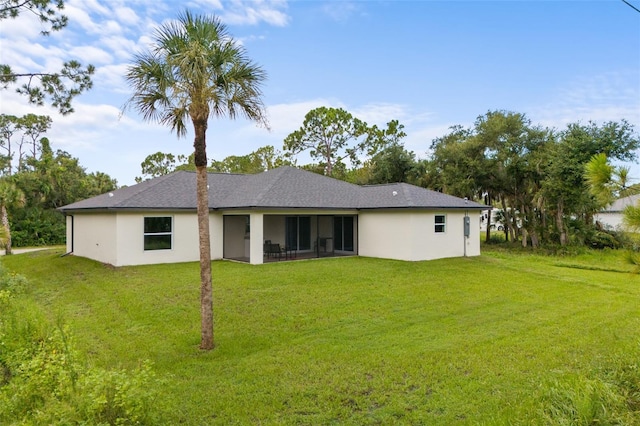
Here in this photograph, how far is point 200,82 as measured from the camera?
234 inches

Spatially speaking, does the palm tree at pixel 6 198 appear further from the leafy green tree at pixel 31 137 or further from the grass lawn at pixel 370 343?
the leafy green tree at pixel 31 137

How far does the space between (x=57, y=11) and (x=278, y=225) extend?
11.7 metres

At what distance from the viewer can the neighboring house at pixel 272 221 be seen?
14.9 meters

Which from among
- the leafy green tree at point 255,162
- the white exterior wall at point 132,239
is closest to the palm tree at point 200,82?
the white exterior wall at point 132,239

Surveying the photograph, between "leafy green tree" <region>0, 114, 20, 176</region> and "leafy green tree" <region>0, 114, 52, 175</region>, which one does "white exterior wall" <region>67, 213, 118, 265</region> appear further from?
"leafy green tree" <region>0, 114, 52, 175</region>

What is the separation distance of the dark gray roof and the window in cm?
69

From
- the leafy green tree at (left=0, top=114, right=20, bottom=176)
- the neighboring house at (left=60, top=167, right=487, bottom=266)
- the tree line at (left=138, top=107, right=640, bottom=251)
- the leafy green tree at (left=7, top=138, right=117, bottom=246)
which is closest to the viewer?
the neighboring house at (left=60, top=167, right=487, bottom=266)

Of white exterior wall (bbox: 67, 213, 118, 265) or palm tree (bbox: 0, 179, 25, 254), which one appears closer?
Result: white exterior wall (bbox: 67, 213, 118, 265)

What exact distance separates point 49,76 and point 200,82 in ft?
17.5

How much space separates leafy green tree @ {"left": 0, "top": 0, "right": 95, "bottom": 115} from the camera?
832cm

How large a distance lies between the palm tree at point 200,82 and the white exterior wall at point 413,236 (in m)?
10.7

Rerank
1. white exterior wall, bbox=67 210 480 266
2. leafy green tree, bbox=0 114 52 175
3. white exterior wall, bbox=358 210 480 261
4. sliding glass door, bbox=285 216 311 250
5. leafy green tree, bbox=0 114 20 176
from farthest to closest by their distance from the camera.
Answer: leafy green tree, bbox=0 114 52 175, leafy green tree, bbox=0 114 20 176, sliding glass door, bbox=285 216 311 250, white exterior wall, bbox=358 210 480 261, white exterior wall, bbox=67 210 480 266

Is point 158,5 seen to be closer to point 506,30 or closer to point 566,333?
point 506,30

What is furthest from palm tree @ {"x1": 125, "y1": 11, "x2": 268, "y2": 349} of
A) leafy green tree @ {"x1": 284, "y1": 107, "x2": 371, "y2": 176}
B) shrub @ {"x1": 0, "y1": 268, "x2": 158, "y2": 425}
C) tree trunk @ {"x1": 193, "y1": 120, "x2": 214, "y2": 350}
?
leafy green tree @ {"x1": 284, "y1": 107, "x2": 371, "y2": 176}
